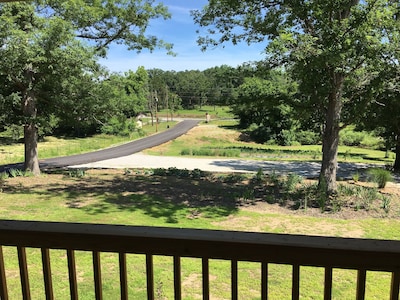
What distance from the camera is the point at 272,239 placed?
1404mm

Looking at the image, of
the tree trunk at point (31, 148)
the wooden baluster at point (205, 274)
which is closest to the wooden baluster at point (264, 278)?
the wooden baluster at point (205, 274)

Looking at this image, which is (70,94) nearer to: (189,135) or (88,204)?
(88,204)

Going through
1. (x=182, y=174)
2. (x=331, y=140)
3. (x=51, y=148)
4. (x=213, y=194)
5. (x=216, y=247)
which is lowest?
(x=51, y=148)

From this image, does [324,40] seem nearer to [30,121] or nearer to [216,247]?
[216,247]

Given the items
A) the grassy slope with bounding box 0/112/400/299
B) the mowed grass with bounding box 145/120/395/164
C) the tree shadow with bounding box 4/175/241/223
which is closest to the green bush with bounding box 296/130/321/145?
the mowed grass with bounding box 145/120/395/164

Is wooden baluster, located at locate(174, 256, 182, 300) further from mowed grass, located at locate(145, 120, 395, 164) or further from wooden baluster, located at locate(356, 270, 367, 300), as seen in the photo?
mowed grass, located at locate(145, 120, 395, 164)

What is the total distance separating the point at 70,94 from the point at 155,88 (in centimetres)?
6223

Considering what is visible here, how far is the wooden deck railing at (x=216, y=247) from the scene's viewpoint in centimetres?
134

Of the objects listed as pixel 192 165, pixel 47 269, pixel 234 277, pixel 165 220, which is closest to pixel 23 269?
pixel 47 269

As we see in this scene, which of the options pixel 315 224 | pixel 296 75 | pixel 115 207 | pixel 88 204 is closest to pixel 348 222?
pixel 315 224

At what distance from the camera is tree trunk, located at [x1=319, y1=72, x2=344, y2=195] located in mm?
9570

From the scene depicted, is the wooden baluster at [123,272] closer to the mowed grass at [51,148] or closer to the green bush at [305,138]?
the mowed grass at [51,148]

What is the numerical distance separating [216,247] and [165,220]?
21.1 feet

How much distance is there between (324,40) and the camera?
7758 mm
